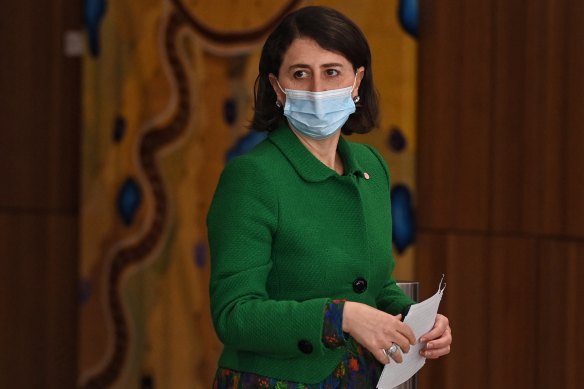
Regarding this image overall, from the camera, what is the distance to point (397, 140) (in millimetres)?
3885

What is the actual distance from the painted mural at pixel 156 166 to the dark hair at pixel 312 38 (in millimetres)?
2446

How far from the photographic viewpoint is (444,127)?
12.5 ft

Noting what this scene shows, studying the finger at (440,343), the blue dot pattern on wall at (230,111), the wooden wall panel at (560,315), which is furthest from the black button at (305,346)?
the blue dot pattern on wall at (230,111)

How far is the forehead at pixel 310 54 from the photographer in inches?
64.7

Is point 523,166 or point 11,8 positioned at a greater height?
point 11,8

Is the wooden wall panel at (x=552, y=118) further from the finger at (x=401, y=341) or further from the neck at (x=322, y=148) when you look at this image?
the finger at (x=401, y=341)

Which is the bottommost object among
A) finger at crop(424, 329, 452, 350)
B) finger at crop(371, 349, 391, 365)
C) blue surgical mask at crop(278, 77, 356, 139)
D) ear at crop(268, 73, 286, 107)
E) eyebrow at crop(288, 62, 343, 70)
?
finger at crop(424, 329, 452, 350)

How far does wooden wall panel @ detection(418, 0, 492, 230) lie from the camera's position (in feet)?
12.2

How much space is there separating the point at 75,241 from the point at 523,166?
7.84 ft

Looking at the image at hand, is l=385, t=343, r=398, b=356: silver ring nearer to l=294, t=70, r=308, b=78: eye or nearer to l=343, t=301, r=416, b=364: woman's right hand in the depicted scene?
l=343, t=301, r=416, b=364: woman's right hand

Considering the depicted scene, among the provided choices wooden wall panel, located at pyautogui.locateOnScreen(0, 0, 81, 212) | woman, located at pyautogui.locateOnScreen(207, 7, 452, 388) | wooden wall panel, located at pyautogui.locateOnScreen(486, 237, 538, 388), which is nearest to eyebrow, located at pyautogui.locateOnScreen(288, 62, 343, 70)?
woman, located at pyautogui.locateOnScreen(207, 7, 452, 388)

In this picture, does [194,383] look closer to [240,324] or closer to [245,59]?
[245,59]

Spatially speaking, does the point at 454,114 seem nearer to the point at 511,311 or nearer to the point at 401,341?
the point at 511,311

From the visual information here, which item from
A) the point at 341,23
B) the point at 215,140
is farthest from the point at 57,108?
the point at 341,23
